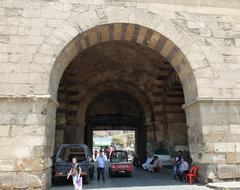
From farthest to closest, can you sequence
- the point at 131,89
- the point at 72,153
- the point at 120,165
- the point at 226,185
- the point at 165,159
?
1. the point at 131,89
2. the point at 165,159
3. the point at 120,165
4. the point at 72,153
5. the point at 226,185

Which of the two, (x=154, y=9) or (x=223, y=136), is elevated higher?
(x=154, y=9)

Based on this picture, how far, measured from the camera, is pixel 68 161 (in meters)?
8.27

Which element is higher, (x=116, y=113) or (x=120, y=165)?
(x=116, y=113)

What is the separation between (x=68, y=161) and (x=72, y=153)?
516 mm

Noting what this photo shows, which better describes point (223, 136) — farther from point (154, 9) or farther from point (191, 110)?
point (154, 9)

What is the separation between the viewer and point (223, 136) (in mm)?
6785

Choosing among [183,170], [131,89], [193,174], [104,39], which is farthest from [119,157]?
[104,39]

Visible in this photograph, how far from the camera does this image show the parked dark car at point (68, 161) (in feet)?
24.5

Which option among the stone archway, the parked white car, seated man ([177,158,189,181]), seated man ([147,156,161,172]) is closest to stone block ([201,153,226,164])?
the stone archway

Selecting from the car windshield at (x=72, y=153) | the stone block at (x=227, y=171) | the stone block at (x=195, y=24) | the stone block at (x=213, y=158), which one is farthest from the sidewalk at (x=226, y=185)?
the stone block at (x=195, y=24)

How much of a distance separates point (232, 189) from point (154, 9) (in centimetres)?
516

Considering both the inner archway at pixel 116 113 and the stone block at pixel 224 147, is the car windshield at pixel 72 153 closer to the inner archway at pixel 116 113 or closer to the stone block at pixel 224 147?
the stone block at pixel 224 147

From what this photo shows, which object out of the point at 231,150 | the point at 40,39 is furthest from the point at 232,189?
the point at 40,39

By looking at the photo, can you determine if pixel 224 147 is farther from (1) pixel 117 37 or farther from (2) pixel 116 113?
(2) pixel 116 113
